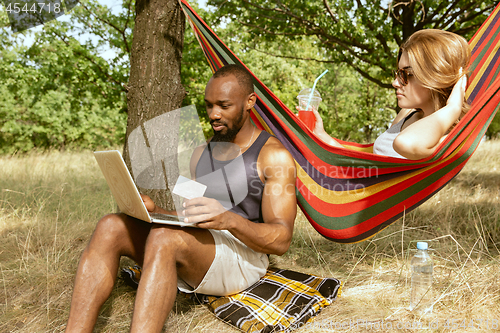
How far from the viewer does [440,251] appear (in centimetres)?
252

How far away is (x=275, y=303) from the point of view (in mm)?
1737

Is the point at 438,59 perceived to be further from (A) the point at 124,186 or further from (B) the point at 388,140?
(A) the point at 124,186

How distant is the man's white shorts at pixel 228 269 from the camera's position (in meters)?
1.58

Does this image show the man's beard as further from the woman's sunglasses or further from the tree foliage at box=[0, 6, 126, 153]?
the tree foliage at box=[0, 6, 126, 153]

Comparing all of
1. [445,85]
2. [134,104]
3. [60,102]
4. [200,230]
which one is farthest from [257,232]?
[60,102]

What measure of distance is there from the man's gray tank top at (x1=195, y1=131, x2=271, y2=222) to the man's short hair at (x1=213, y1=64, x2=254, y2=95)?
28 centimetres

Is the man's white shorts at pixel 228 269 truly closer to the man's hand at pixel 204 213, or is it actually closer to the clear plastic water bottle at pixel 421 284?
the man's hand at pixel 204 213

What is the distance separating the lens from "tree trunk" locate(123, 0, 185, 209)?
2543 millimetres

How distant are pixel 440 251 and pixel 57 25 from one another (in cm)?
714

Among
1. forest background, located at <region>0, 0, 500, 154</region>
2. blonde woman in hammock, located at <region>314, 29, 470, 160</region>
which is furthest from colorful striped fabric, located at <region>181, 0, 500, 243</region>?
forest background, located at <region>0, 0, 500, 154</region>

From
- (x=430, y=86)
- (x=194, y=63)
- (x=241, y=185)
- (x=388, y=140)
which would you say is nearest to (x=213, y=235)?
(x=241, y=185)

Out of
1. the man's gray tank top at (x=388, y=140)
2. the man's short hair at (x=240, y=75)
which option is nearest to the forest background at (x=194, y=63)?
the man's short hair at (x=240, y=75)

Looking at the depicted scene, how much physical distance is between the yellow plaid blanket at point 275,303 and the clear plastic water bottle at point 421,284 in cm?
40

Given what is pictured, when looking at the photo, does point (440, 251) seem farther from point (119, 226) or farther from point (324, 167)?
point (119, 226)
